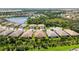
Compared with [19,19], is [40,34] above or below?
below

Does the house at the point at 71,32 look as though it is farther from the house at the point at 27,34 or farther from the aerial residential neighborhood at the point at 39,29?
the house at the point at 27,34

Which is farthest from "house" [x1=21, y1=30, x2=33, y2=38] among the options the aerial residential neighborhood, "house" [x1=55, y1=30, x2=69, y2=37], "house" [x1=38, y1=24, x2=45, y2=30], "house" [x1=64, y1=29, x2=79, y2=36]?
"house" [x1=64, y1=29, x2=79, y2=36]

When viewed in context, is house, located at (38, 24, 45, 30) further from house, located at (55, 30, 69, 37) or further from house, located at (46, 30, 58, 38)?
house, located at (55, 30, 69, 37)

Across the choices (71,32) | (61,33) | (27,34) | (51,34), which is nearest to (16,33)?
(27,34)

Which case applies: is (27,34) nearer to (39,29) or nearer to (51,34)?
(39,29)

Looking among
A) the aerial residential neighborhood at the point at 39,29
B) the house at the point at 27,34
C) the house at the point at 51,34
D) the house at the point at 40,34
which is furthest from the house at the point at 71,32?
the house at the point at 27,34

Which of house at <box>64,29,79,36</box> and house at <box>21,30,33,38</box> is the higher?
house at <box>64,29,79,36</box>

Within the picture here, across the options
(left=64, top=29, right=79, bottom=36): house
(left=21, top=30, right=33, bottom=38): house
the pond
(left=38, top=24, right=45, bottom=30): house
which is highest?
the pond
